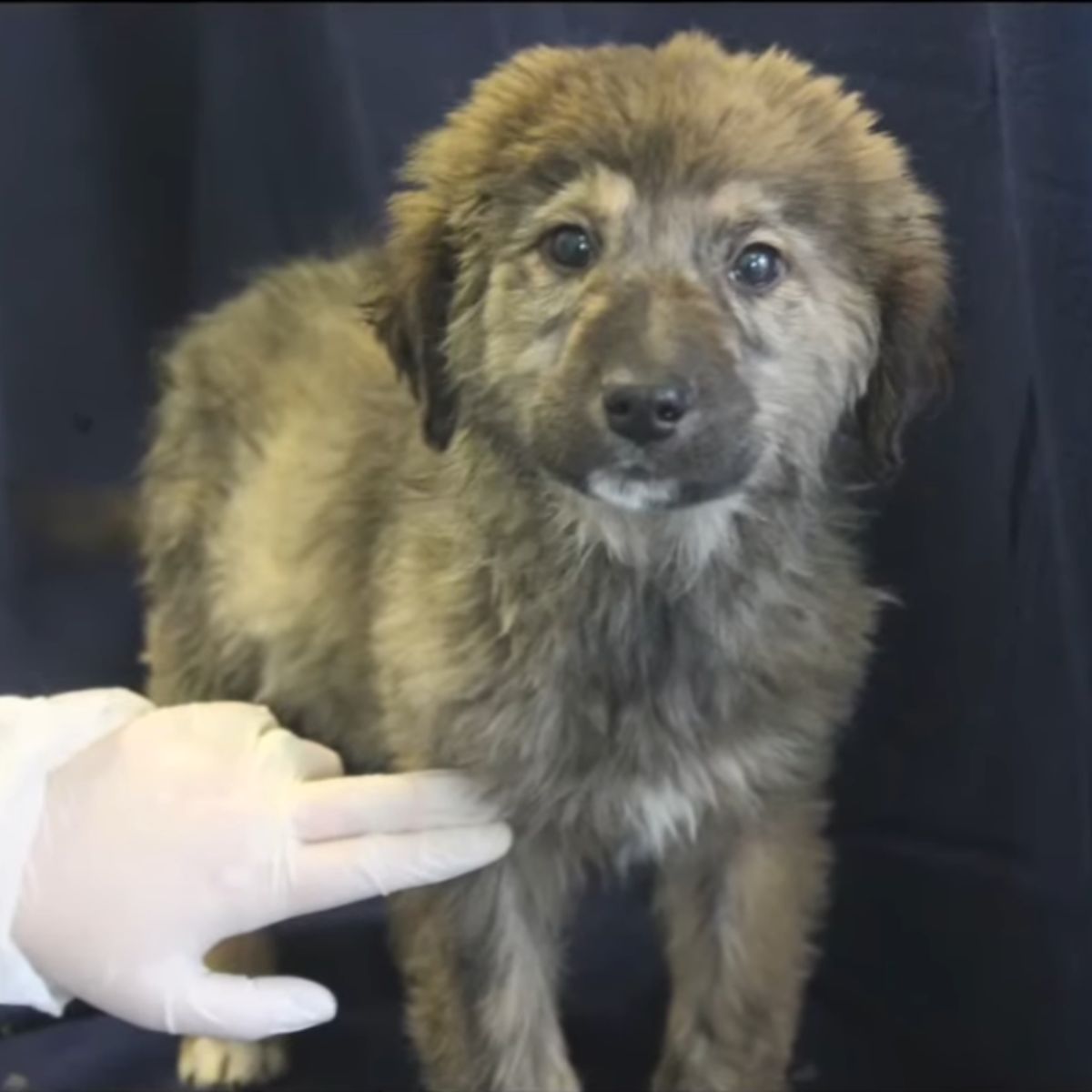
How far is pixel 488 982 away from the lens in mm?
1835

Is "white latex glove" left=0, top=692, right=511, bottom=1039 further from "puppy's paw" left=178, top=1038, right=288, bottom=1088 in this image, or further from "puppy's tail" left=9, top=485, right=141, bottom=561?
"puppy's tail" left=9, top=485, right=141, bottom=561

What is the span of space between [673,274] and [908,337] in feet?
0.72

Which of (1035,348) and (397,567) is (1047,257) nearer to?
(1035,348)

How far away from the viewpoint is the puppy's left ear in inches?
67.6

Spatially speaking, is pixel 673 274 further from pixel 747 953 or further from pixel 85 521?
pixel 85 521

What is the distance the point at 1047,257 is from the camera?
5.32 ft

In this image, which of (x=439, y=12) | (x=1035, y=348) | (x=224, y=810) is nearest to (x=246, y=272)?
(x=439, y=12)

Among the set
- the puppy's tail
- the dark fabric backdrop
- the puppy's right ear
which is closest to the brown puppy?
the puppy's right ear

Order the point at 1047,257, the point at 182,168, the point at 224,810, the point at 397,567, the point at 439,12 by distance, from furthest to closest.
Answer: the point at 182,168
the point at 439,12
the point at 397,567
the point at 224,810
the point at 1047,257

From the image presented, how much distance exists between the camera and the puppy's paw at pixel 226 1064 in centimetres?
198

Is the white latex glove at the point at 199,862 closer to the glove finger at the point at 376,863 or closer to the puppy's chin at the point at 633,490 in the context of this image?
the glove finger at the point at 376,863

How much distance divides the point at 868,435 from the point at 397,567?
0.44 m

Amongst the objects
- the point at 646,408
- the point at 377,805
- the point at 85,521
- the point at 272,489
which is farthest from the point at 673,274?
the point at 85,521

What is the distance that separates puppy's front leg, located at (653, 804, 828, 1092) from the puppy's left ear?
381 mm
